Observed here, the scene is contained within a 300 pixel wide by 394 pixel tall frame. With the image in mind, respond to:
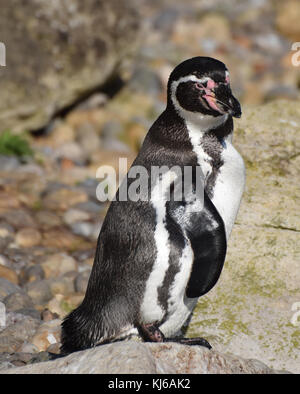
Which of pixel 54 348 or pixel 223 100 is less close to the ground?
pixel 223 100

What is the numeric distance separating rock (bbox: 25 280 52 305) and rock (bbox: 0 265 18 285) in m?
0.11

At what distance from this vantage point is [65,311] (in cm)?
430

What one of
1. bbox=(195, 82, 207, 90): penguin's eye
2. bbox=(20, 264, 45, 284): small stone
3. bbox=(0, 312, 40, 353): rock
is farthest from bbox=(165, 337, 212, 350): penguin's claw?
bbox=(20, 264, 45, 284): small stone

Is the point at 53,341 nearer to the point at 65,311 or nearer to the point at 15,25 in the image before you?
the point at 65,311

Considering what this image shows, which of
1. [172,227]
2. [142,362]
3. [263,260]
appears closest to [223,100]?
[172,227]

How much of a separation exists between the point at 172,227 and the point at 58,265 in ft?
6.45

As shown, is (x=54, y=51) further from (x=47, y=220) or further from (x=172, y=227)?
(x=172, y=227)

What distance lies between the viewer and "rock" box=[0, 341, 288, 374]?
106 inches

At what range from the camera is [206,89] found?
316 cm

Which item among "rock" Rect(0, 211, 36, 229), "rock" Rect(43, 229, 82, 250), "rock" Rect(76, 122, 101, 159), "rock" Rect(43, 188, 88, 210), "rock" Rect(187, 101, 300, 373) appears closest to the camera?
"rock" Rect(187, 101, 300, 373)

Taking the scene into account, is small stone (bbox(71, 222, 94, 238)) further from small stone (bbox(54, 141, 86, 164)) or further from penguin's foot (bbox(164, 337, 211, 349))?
penguin's foot (bbox(164, 337, 211, 349))

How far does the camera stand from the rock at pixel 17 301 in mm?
4141

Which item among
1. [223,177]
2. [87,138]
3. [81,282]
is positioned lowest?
[81,282]
